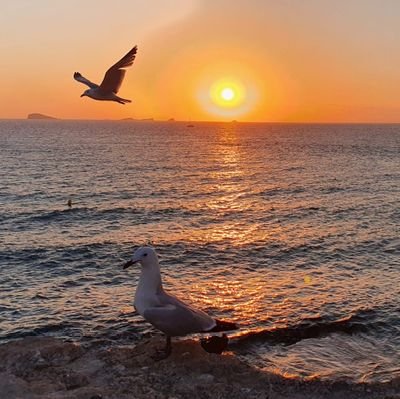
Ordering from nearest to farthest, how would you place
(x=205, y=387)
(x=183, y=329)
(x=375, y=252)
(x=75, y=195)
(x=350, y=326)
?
(x=205, y=387) → (x=183, y=329) → (x=350, y=326) → (x=375, y=252) → (x=75, y=195)

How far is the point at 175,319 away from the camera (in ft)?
36.6

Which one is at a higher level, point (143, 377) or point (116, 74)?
point (116, 74)

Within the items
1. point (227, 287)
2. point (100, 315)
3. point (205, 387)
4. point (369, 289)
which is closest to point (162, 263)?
point (227, 287)

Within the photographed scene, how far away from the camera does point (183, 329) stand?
37.1ft

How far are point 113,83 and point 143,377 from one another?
6.68m

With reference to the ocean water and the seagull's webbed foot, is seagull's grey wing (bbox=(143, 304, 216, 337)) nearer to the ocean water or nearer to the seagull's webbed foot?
the seagull's webbed foot

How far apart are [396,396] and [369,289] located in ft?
36.2

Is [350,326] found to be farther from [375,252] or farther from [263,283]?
[375,252]

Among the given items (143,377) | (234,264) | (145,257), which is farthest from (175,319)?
(234,264)

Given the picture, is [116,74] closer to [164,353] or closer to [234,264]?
[164,353]

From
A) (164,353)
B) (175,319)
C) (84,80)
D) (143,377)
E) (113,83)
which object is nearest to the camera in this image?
(143,377)

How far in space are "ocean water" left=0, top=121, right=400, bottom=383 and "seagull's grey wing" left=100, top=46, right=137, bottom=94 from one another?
741cm

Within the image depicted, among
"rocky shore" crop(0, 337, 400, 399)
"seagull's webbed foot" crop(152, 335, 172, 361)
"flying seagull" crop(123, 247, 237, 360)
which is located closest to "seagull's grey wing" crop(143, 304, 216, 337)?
"flying seagull" crop(123, 247, 237, 360)

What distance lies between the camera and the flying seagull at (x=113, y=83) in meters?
11.7
